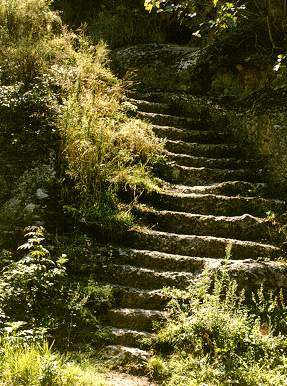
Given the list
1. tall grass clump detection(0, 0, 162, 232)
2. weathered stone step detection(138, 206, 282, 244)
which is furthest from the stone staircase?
tall grass clump detection(0, 0, 162, 232)

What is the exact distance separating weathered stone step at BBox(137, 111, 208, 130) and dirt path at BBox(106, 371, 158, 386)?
444 centimetres

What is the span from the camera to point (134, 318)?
455cm

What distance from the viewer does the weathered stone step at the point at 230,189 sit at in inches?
244

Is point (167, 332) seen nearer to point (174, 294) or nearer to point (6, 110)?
point (174, 294)

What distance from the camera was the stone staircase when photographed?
474 centimetres

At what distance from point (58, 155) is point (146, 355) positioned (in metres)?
2.85

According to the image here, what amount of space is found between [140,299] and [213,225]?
141 centimetres

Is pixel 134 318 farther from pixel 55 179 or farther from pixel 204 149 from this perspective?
pixel 204 149

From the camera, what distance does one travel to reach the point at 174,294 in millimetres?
4660

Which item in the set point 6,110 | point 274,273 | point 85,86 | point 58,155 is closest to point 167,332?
point 274,273

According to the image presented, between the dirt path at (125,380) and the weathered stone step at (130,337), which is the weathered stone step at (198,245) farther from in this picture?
the dirt path at (125,380)

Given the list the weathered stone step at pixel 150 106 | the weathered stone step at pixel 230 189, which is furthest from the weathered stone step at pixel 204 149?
the weathered stone step at pixel 150 106

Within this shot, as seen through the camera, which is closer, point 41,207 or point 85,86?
point 41,207

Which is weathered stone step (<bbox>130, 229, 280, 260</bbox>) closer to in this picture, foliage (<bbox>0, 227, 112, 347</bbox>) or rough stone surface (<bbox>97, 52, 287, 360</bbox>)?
rough stone surface (<bbox>97, 52, 287, 360</bbox>)
